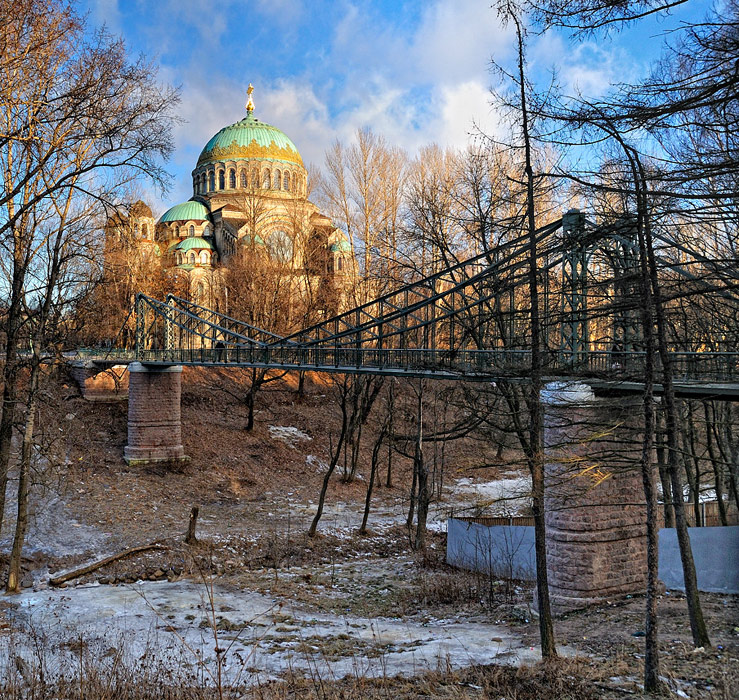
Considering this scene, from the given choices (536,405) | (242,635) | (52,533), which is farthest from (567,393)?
(52,533)

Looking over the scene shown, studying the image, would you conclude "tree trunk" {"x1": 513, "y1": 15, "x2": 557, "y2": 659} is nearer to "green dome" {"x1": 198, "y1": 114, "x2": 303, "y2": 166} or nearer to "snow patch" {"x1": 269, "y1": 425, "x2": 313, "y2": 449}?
"snow patch" {"x1": 269, "y1": 425, "x2": 313, "y2": 449}

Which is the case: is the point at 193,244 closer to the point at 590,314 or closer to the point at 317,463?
the point at 317,463

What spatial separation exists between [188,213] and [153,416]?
3317 centimetres

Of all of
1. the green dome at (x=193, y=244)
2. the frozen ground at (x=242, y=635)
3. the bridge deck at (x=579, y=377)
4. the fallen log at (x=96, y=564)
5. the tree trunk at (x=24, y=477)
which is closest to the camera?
the frozen ground at (x=242, y=635)

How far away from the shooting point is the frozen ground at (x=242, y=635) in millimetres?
7590

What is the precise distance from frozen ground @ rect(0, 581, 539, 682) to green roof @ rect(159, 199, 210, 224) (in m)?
44.0

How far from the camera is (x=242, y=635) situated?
9.05m

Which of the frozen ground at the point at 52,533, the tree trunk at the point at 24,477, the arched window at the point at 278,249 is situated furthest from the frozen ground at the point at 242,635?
the arched window at the point at 278,249

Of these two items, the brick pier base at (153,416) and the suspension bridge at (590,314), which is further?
the brick pier base at (153,416)

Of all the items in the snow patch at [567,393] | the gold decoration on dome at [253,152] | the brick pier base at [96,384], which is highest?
the gold decoration on dome at [253,152]

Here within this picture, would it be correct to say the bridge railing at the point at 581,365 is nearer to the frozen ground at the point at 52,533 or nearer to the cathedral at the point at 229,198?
the frozen ground at the point at 52,533

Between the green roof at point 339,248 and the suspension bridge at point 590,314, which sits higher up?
the green roof at point 339,248


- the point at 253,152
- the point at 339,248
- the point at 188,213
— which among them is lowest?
the point at 339,248

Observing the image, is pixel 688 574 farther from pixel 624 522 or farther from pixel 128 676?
pixel 128 676
